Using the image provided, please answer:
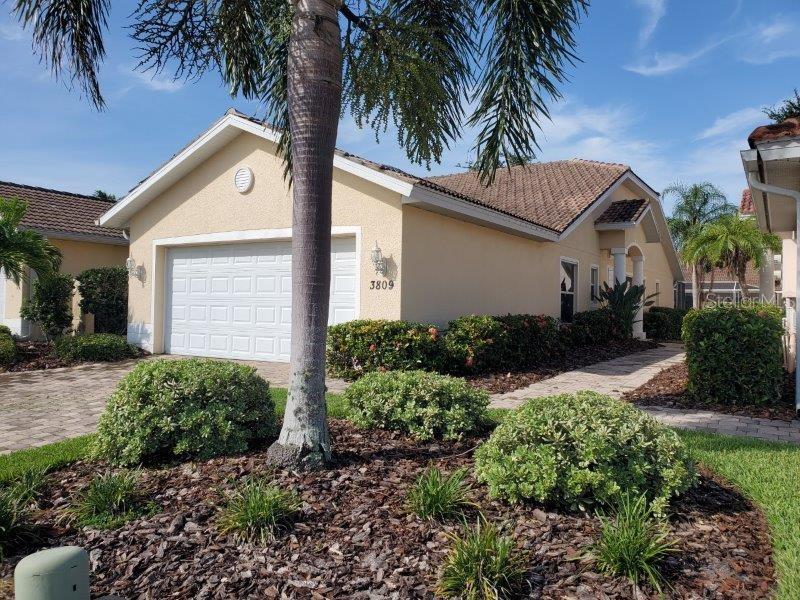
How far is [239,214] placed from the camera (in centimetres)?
1217

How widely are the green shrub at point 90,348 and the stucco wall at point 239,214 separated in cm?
92

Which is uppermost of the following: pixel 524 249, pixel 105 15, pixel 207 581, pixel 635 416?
pixel 105 15

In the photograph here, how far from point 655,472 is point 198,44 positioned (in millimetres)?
6129

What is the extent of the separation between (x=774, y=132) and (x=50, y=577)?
25.0 ft

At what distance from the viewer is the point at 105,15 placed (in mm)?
5609

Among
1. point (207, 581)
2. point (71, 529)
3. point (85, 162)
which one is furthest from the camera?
point (85, 162)

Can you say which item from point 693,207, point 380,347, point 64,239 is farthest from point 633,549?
point 693,207

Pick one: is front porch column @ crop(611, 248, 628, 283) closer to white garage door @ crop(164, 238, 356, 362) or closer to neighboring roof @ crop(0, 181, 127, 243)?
white garage door @ crop(164, 238, 356, 362)

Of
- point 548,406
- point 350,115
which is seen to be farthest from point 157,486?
point 350,115

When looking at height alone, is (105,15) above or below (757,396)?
above

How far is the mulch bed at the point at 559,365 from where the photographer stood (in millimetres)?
9406

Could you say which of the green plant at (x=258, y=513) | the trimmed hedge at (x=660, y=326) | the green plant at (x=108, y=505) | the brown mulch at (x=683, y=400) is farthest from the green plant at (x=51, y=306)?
the trimmed hedge at (x=660, y=326)

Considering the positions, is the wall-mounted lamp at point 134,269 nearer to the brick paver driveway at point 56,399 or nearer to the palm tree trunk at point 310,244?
the brick paver driveway at point 56,399

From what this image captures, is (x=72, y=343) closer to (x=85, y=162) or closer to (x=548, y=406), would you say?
(x=85, y=162)
